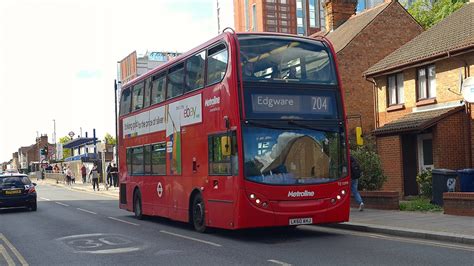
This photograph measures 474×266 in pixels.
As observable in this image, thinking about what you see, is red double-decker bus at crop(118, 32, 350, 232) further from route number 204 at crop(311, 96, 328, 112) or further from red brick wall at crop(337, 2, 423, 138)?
red brick wall at crop(337, 2, 423, 138)

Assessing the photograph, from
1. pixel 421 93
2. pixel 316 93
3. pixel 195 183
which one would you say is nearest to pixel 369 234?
pixel 316 93

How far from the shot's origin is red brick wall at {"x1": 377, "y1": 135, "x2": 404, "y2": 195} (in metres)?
22.0

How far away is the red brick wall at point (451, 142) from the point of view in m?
20.4

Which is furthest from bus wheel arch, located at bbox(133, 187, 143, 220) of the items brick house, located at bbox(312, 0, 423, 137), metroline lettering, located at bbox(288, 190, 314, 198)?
brick house, located at bbox(312, 0, 423, 137)

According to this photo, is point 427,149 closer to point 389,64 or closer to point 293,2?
point 389,64

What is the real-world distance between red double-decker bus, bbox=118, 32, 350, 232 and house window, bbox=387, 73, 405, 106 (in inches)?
485

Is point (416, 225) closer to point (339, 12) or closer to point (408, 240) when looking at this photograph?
Answer: point (408, 240)

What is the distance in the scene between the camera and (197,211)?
13.4m

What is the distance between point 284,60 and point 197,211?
415 centimetres

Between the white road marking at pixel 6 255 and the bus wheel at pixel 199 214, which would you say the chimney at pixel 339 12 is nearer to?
the bus wheel at pixel 199 214

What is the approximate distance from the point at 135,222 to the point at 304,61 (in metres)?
7.82

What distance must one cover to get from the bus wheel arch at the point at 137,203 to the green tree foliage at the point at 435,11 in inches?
1186

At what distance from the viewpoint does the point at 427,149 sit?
22.1m

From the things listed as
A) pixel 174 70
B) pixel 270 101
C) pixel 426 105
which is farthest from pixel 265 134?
pixel 426 105
